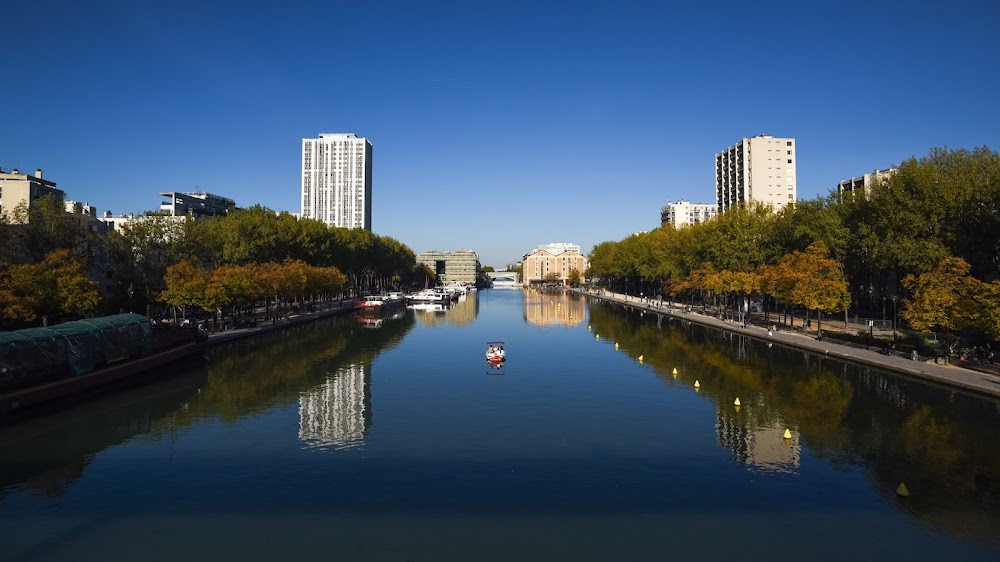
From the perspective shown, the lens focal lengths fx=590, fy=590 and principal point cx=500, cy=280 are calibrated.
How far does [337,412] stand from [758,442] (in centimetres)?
2149

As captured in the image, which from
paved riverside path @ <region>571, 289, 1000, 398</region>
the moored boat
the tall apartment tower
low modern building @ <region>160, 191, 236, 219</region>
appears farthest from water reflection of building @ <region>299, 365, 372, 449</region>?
the tall apartment tower

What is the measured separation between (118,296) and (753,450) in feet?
182

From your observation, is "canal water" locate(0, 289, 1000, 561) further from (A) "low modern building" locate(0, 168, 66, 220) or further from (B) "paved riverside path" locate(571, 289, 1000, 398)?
(A) "low modern building" locate(0, 168, 66, 220)

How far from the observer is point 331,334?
70.9 m

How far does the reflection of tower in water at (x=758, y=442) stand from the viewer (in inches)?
947

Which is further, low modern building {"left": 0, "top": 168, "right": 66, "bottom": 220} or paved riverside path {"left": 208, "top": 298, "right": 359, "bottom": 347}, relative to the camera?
low modern building {"left": 0, "top": 168, "right": 66, "bottom": 220}

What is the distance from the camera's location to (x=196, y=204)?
538 feet

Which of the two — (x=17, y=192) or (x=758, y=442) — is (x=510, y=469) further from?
(x=17, y=192)

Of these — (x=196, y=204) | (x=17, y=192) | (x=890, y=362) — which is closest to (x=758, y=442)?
(x=890, y=362)

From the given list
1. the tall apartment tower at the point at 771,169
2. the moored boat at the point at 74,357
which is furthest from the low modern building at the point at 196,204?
the tall apartment tower at the point at 771,169

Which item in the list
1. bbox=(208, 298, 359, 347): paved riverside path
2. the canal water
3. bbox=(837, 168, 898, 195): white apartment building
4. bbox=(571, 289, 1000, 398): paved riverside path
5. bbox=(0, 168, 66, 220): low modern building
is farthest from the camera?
bbox=(837, 168, 898, 195): white apartment building

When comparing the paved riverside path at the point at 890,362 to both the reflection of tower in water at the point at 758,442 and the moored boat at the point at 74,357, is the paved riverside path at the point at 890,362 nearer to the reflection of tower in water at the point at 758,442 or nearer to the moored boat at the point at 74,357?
the reflection of tower in water at the point at 758,442

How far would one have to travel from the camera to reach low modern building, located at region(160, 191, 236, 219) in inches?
5901

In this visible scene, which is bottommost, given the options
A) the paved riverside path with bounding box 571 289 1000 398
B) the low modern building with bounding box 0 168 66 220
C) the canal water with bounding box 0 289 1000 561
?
the canal water with bounding box 0 289 1000 561
